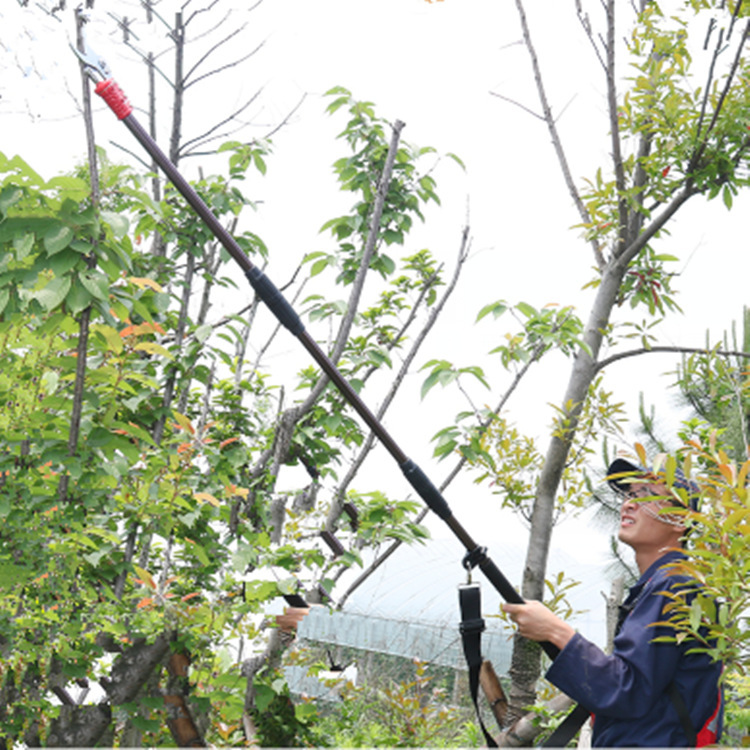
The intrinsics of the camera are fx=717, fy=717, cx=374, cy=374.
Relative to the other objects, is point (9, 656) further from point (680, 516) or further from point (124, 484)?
point (680, 516)

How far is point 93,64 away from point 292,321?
757 mm

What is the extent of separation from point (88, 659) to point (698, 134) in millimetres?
2991

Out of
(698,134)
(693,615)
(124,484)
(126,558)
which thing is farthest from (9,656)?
(698,134)

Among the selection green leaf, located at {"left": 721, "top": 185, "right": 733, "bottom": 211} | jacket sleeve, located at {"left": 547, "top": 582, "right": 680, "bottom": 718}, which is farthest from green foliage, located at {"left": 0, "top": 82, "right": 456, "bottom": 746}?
green leaf, located at {"left": 721, "top": 185, "right": 733, "bottom": 211}

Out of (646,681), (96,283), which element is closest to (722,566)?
(646,681)

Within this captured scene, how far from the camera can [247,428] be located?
2.98m

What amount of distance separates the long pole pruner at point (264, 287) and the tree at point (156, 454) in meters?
0.12

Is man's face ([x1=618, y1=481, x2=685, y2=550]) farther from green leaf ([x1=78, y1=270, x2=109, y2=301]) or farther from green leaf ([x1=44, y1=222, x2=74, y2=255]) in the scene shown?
green leaf ([x1=44, y1=222, x2=74, y2=255])

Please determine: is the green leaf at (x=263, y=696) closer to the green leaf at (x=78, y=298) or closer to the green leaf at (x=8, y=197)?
the green leaf at (x=78, y=298)

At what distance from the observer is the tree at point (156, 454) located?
5.84 feet

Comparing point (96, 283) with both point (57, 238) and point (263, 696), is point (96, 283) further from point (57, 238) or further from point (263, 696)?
point (263, 696)

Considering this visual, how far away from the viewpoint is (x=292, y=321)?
1.72m

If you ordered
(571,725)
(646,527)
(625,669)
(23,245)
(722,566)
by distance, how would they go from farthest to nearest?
(646,527) → (571,725) → (625,669) → (23,245) → (722,566)

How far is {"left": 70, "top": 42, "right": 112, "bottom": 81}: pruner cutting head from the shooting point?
166 centimetres
